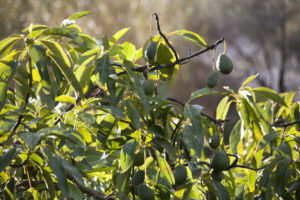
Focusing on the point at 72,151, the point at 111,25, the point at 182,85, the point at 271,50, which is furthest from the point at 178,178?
the point at 271,50

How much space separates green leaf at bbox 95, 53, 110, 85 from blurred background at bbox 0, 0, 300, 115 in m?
3.59

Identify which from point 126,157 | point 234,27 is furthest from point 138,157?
point 234,27

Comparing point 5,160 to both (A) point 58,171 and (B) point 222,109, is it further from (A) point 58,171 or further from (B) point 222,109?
(B) point 222,109

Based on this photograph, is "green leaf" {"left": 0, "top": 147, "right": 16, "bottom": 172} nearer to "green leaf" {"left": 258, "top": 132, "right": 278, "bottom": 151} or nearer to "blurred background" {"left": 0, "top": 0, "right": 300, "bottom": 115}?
"green leaf" {"left": 258, "top": 132, "right": 278, "bottom": 151}

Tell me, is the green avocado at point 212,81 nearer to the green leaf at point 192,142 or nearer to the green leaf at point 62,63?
the green leaf at point 192,142

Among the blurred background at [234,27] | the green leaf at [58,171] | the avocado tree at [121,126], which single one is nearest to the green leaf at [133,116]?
the avocado tree at [121,126]

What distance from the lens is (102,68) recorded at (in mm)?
562

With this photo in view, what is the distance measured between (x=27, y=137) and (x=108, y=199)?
219 millimetres

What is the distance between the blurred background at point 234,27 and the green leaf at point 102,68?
3.59 metres

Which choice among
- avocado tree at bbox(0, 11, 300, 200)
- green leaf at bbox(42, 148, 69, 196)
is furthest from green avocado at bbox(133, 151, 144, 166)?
green leaf at bbox(42, 148, 69, 196)

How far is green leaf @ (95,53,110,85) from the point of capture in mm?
557

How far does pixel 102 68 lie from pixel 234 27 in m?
5.06

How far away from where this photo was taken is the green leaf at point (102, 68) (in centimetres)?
56

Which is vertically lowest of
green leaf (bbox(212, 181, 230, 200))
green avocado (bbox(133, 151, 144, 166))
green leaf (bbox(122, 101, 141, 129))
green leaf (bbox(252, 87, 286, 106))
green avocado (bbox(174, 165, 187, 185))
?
green leaf (bbox(212, 181, 230, 200))
